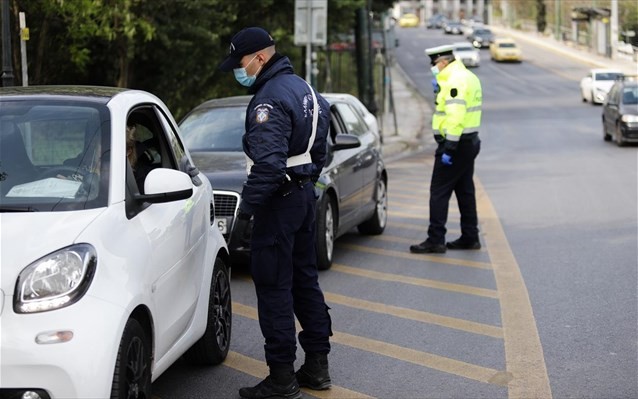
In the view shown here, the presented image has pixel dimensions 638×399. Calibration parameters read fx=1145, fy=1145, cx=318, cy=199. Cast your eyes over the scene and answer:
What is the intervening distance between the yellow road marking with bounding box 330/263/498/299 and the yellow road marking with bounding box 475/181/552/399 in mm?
154

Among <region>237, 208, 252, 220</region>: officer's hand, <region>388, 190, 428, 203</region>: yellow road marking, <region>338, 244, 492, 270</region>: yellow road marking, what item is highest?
<region>237, 208, 252, 220</region>: officer's hand

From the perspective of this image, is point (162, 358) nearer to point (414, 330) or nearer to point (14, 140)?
point (14, 140)

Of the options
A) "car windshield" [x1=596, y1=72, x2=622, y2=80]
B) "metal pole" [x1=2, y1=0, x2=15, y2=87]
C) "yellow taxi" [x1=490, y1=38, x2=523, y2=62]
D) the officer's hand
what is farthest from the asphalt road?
"yellow taxi" [x1=490, y1=38, x2=523, y2=62]

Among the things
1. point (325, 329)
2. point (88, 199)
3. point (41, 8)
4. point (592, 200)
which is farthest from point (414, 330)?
point (41, 8)

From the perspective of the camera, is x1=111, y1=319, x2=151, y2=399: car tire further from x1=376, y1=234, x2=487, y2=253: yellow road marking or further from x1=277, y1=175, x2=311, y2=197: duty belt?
x1=376, y1=234, x2=487, y2=253: yellow road marking

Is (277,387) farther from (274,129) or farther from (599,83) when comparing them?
(599,83)

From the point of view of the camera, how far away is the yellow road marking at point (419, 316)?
8.12m

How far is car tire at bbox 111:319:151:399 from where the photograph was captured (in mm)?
4887

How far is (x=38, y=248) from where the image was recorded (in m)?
4.71

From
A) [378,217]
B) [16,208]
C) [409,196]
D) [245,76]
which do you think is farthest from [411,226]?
[16,208]

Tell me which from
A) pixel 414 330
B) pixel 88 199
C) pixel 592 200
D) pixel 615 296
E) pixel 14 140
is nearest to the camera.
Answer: pixel 88 199

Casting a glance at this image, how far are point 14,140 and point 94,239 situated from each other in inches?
43.6

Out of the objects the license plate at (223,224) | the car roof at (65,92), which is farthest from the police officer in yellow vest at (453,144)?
the car roof at (65,92)

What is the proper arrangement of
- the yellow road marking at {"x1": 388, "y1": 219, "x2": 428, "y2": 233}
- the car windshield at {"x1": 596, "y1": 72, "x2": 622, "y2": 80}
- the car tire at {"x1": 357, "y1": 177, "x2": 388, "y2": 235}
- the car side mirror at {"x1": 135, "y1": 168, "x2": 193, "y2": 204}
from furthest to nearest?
the car windshield at {"x1": 596, "y1": 72, "x2": 622, "y2": 80} → the yellow road marking at {"x1": 388, "y1": 219, "x2": 428, "y2": 233} → the car tire at {"x1": 357, "y1": 177, "x2": 388, "y2": 235} → the car side mirror at {"x1": 135, "y1": 168, "x2": 193, "y2": 204}
